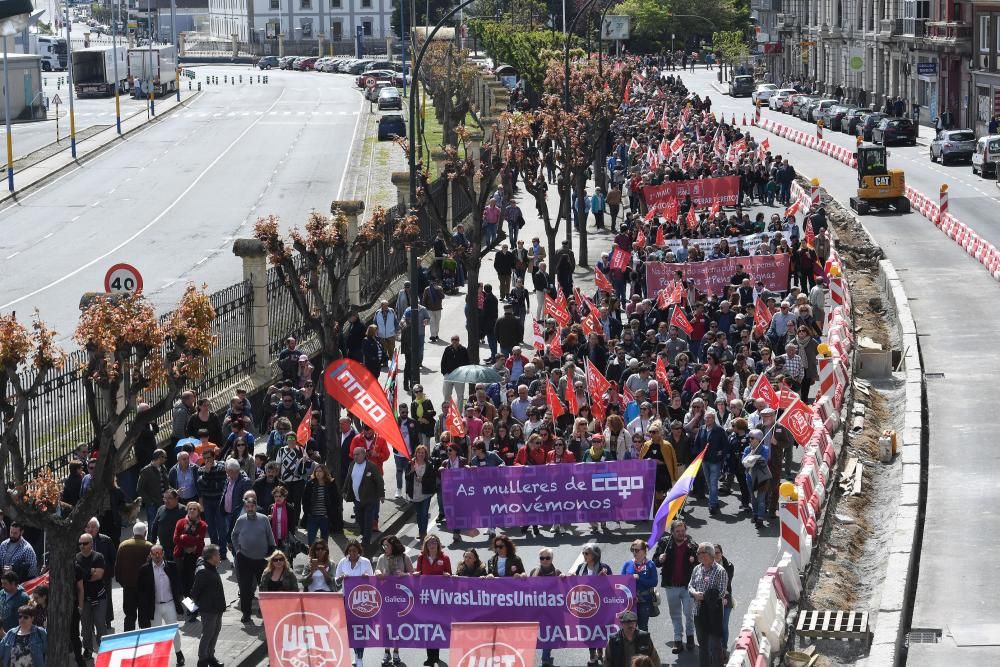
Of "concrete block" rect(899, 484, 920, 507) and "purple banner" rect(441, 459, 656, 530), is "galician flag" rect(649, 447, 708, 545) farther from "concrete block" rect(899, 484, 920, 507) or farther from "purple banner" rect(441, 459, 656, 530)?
"concrete block" rect(899, 484, 920, 507)

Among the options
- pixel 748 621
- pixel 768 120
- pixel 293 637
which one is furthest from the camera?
pixel 768 120

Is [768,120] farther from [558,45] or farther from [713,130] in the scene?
[713,130]

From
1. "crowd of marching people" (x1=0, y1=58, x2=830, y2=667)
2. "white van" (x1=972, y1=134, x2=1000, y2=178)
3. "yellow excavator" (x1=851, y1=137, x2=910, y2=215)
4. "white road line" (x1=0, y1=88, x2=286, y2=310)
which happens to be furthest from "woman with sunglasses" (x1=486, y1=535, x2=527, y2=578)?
"white van" (x1=972, y1=134, x2=1000, y2=178)

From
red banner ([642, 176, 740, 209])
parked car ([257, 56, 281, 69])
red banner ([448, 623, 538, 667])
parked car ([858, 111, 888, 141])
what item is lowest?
red banner ([448, 623, 538, 667])

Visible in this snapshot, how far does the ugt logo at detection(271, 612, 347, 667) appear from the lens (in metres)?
14.1

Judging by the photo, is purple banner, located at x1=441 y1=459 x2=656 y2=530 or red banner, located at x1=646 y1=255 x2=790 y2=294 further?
red banner, located at x1=646 y1=255 x2=790 y2=294

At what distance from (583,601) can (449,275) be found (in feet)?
73.7

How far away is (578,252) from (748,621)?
29.0m

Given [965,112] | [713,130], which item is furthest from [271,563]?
[965,112]

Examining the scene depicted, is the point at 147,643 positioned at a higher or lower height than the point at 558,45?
lower

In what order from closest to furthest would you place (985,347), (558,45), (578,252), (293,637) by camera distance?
(293,637), (985,347), (578,252), (558,45)

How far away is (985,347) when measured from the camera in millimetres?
31328

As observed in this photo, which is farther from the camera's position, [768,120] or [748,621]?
[768,120]

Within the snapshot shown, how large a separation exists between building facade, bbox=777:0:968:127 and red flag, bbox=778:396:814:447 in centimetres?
5611
